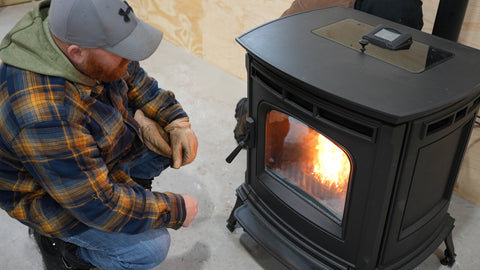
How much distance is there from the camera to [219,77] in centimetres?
286

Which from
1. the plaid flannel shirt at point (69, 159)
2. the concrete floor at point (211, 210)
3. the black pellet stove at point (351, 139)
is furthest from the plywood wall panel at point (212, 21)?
the plaid flannel shirt at point (69, 159)

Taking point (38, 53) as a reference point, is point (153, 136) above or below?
below

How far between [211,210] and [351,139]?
2.99 ft

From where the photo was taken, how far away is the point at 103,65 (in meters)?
1.22

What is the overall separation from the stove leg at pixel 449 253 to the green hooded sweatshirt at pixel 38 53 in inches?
50.8

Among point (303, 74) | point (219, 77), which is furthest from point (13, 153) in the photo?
point (219, 77)

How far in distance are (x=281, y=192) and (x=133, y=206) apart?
0.49 metres

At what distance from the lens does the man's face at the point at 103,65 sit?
3.94 ft

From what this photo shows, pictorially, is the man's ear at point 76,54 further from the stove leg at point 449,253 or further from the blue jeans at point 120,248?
the stove leg at point 449,253

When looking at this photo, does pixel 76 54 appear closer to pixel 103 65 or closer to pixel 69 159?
pixel 103 65

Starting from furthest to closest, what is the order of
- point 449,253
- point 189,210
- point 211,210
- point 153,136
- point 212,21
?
point 212,21 → point 211,210 → point 449,253 → point 153,136 → point 189,210

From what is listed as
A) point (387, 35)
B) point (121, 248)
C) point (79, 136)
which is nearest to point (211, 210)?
point (121, 248)

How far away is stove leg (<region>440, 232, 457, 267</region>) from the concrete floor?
0.03 meters

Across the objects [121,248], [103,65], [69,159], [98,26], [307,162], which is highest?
[98,26]
